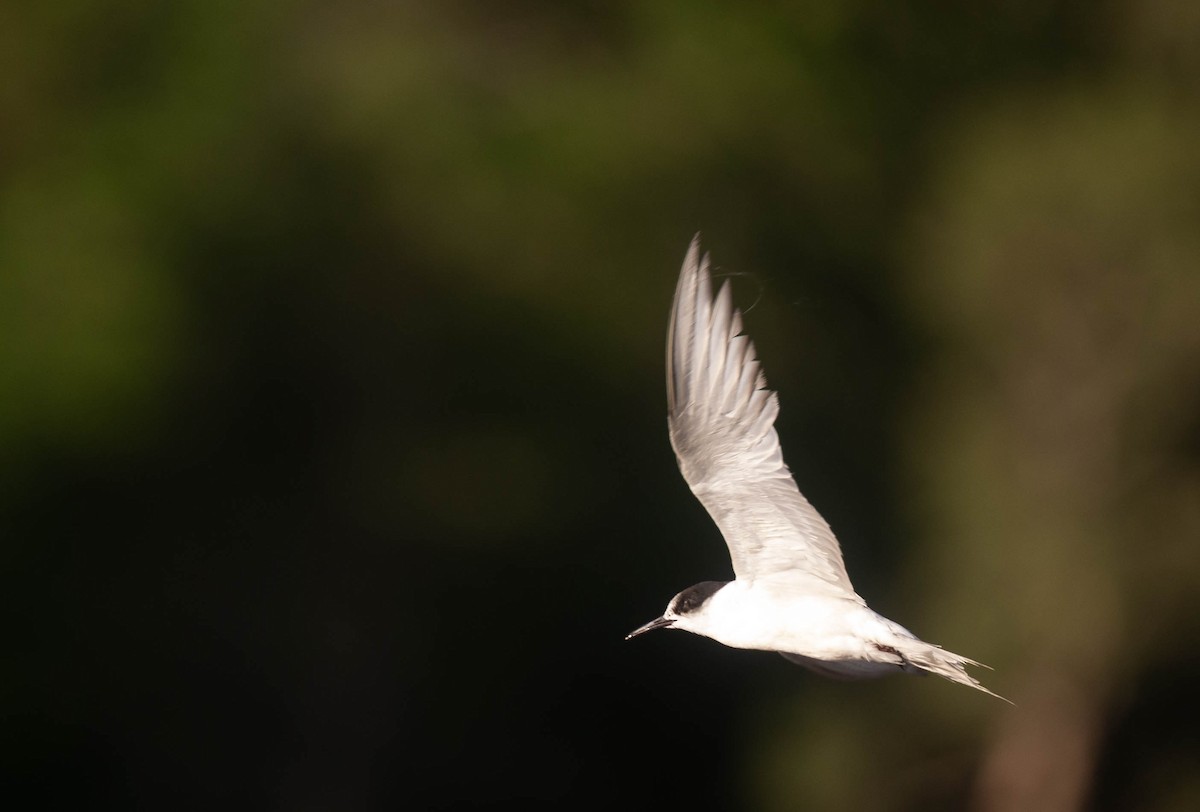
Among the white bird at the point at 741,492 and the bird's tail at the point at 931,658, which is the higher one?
the white bird at the point at 741,492

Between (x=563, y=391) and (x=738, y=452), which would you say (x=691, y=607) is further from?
(x=563, y=391)

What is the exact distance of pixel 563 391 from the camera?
413cm

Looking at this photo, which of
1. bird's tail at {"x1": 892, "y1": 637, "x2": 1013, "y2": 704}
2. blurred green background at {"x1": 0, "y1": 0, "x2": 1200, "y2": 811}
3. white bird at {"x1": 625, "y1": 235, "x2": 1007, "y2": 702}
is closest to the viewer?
bird's tail at {"x1": 892, "y1": 637, "x2": 1013, "y2": 704}

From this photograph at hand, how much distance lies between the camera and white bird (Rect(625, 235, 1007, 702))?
188cm

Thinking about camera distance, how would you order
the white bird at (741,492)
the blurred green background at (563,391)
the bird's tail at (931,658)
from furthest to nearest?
the blurred green background at (563,391) < the white bird at (741,492) < the bird's tail at (931,658)

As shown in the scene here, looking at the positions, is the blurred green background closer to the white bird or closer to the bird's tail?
the white bird

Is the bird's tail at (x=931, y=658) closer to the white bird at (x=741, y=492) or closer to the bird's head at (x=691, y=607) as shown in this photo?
the white bird at (x=741, y=492)

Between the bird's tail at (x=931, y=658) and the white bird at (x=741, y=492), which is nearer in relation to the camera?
the bird's tail at (x=931, y=658)

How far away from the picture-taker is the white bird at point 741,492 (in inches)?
74.1

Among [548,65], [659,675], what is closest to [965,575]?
[659,675]

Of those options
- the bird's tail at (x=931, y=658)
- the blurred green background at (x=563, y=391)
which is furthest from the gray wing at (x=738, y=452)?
the blurred green background at (x=563, y=391)

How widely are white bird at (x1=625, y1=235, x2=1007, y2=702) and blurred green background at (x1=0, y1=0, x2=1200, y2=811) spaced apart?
5.79ft

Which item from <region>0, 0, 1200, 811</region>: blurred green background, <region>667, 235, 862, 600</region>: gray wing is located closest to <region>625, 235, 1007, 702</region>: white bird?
<region>667, 235, 862, 600</region>: gray wing

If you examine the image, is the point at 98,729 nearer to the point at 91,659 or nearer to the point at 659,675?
the point at 91,659
